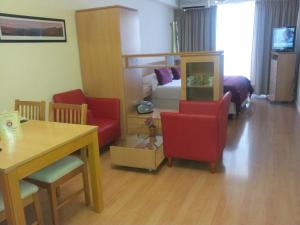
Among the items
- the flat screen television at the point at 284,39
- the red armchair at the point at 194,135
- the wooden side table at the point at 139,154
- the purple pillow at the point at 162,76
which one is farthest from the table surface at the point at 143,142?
the flat screen television at the point at 284,39

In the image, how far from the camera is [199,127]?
282cm

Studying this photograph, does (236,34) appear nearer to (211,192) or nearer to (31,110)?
(211,192)

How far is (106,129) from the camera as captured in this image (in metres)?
3.52

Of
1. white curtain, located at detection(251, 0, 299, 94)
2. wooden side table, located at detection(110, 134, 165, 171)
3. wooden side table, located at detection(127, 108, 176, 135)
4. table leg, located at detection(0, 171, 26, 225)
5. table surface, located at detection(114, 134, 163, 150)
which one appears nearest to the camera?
table leg, located at detection(0, 171, 26, 225)

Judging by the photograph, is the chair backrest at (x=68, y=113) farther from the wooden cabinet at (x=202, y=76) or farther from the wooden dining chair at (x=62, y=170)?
the wooden cabinet at (x=202, y=76)

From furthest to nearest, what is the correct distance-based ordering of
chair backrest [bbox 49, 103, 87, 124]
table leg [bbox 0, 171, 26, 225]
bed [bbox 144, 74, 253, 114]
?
bed [bbox 144, 74, 253, 114] < chair backrest [bbox 49, 103, 87, 124] < table leg [bbox 0, 171, 26, 225]

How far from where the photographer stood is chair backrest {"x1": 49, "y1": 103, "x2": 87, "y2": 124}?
2391mm

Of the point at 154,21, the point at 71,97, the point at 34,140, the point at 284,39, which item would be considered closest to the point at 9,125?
the point at 34,140

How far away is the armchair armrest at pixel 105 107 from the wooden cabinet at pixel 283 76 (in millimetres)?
3855

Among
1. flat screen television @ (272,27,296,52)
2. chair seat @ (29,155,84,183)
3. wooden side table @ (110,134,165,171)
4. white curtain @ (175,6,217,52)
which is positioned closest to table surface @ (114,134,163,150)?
wooden side table @ (110,134,165,171)

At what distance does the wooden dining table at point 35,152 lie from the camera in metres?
1.56

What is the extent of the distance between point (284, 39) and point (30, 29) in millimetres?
5179

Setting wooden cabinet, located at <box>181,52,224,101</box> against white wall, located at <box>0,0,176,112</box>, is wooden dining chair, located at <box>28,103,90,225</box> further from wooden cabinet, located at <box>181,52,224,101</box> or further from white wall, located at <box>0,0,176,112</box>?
wooden cabinet, located at <box>181,52,224,101</box>

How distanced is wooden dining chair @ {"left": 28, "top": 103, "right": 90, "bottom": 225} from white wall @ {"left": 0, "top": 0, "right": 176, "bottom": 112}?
0.73 m
